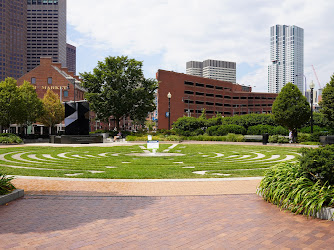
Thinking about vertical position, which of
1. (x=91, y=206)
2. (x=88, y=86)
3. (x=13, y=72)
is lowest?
(x=91, y=206)

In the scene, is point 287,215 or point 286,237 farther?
point 287,215

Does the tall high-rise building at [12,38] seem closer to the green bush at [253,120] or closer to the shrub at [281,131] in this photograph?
the green bush at [253,120]

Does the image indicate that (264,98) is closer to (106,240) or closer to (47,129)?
(47,129)

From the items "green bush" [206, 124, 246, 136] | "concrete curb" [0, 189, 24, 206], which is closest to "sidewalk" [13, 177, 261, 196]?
"concrete curb" [0, 189, 24, 206]

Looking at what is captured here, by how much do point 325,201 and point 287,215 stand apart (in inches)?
37.1

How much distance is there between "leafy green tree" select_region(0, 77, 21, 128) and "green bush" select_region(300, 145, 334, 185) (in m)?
42.1

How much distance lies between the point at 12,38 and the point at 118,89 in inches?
6454

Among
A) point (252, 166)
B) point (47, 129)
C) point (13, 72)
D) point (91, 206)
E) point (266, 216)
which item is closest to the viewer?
point (266, 216)

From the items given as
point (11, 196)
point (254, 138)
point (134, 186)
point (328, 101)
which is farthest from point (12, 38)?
point (11, 196)

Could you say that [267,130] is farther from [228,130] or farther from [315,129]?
[315,129]

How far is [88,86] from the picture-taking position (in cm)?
5675

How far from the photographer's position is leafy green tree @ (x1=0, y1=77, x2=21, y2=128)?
41344 mm

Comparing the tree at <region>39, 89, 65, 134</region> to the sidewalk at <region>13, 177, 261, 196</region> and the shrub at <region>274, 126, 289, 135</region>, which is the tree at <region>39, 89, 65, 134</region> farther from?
the sidewalk at <region>13, 177, 261, 196</region>

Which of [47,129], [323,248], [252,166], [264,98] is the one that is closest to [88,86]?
[47,129]
